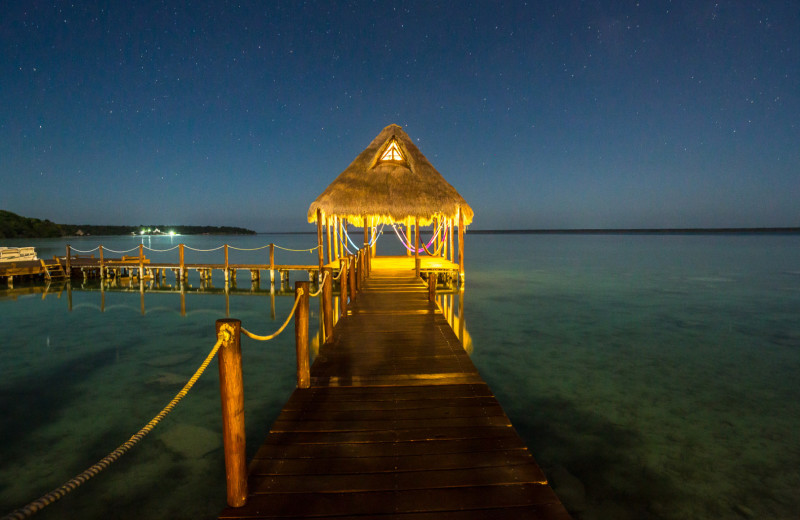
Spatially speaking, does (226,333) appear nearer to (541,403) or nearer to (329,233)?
Answer: (541,403)

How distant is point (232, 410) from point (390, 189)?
38.3ft

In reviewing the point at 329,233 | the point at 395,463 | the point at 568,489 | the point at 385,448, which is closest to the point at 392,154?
the point at 329,233

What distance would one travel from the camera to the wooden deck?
7.81ft

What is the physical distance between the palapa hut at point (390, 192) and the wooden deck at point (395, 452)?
26.9 feet

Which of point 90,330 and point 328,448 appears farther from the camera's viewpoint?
point 90,330

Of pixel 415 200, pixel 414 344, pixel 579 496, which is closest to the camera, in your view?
pixel 579 496

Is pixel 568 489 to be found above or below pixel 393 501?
below

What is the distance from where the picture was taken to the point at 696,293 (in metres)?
16.6

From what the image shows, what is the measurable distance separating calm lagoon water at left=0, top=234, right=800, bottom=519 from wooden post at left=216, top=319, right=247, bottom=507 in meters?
1.74

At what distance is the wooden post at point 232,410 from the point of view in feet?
7.83

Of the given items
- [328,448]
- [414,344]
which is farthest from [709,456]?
[328,448]

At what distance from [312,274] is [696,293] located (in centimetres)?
1676

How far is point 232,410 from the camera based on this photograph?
2.45 meters

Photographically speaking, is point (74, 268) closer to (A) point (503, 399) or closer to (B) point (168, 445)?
(B) point (168, 445)
